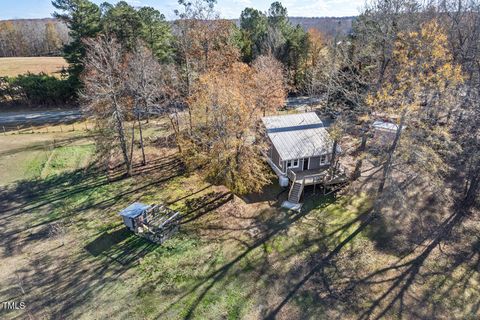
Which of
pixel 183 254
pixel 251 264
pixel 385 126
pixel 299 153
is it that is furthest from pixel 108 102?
pixel 385 126

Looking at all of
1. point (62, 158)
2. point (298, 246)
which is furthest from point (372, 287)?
point (62, 158)

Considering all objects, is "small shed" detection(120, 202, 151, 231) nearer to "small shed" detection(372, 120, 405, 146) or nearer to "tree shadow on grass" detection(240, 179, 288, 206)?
"tree shadow on grass" detection(240, 179, 288, 206)

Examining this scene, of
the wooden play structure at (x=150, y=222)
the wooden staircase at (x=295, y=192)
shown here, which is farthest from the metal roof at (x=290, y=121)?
the wooden play structure at (x=150, y=222)

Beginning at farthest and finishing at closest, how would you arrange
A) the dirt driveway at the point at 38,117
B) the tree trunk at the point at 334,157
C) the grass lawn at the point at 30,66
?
the grass lawn at the point at 30,66, the dirt driveway at the point at 38,117, the tree trunk at the point at 334,157

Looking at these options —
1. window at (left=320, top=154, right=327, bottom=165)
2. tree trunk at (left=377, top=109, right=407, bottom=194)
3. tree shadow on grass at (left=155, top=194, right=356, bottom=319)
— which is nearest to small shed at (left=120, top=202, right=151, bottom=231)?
tree shadow on grass at (left=155, top=194, right=356, bottom=319)

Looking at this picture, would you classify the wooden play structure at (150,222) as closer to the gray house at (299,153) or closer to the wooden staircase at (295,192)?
the wooden staircase at (295,192)

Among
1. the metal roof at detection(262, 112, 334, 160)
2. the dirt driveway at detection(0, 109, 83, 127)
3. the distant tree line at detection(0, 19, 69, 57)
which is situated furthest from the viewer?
the distant tree line at detection(0, 19, 69, 57)
